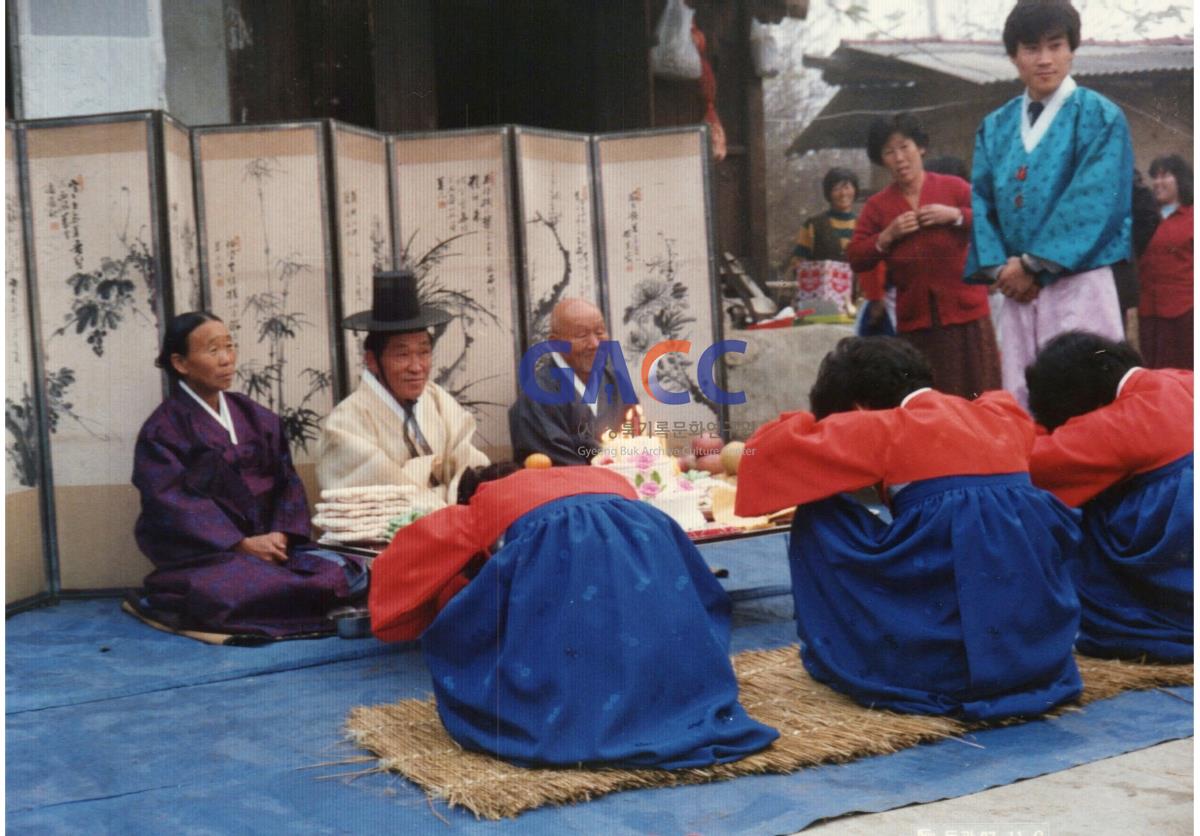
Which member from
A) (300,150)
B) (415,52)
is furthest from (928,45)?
(300,150)

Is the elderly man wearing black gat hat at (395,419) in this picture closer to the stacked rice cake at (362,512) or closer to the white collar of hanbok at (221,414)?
the stacked rice cake at (362,512)

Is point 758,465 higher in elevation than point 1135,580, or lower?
higher

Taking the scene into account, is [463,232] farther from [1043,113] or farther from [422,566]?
[422,566]

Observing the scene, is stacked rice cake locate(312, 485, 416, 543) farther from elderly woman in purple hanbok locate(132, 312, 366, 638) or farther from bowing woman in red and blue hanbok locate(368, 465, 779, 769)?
bowing woman in red and blue hanbok locate(368, 465, 779, 769)

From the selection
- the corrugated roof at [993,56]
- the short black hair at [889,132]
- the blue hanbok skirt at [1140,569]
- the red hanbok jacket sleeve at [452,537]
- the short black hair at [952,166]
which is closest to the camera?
the red hanbok jacket sleeve at [452,537]

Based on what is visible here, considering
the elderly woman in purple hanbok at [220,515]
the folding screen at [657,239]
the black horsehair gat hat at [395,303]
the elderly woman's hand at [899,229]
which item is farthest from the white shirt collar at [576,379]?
the elderly woman's hand at [899,229]

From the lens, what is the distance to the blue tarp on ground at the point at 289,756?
2.88m

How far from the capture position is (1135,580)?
4.07m

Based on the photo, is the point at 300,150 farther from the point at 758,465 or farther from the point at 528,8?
the point at 758,465

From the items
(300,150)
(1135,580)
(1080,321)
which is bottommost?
(1135,580)

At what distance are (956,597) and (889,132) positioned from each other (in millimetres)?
3497

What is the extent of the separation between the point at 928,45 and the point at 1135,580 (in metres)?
3.11

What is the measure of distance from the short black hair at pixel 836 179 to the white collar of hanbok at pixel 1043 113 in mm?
890

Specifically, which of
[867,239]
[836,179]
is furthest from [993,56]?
[867,239]
